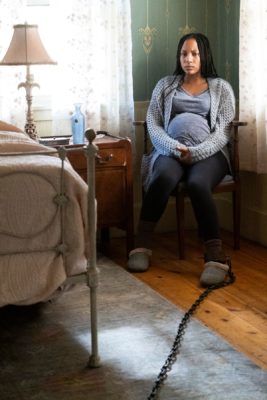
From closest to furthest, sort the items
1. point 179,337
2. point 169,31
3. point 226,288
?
1. point 179,337
2. point 226,288
3. point 169,31

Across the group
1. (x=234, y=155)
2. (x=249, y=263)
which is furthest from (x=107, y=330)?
(x=234, y=155)

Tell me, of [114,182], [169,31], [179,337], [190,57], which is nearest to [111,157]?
[114,182]

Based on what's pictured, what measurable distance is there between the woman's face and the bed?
5.38 ft

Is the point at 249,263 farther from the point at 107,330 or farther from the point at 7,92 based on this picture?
the point at 7,92

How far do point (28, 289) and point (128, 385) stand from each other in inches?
17.2

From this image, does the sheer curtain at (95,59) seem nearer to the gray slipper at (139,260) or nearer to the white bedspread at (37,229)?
the gray slipper at (139,260)

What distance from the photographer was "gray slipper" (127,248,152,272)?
11.9 ft

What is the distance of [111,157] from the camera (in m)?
3.69

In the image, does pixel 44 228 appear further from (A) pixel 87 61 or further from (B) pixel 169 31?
(B) pixel 169 31

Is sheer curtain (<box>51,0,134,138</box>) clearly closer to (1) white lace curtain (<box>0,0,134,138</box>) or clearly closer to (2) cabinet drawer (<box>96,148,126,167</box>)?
(1) white lace curtain (<box>0,0,134,138</box>)

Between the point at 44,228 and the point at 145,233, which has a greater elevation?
the point at 44,228

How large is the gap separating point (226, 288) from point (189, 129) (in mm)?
903

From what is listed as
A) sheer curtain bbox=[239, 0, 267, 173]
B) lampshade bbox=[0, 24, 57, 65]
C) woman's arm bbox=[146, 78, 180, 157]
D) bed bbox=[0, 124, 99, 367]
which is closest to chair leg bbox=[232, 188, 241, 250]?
sheer curtain bbox=[239, 0, 267, 173]

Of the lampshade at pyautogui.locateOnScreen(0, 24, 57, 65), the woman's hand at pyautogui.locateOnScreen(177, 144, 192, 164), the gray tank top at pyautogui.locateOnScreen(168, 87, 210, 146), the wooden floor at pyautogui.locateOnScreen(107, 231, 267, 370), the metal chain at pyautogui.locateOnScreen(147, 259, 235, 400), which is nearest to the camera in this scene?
the metal chain at pyautogui.locateOnScreen(147, 259, 235, 400)
